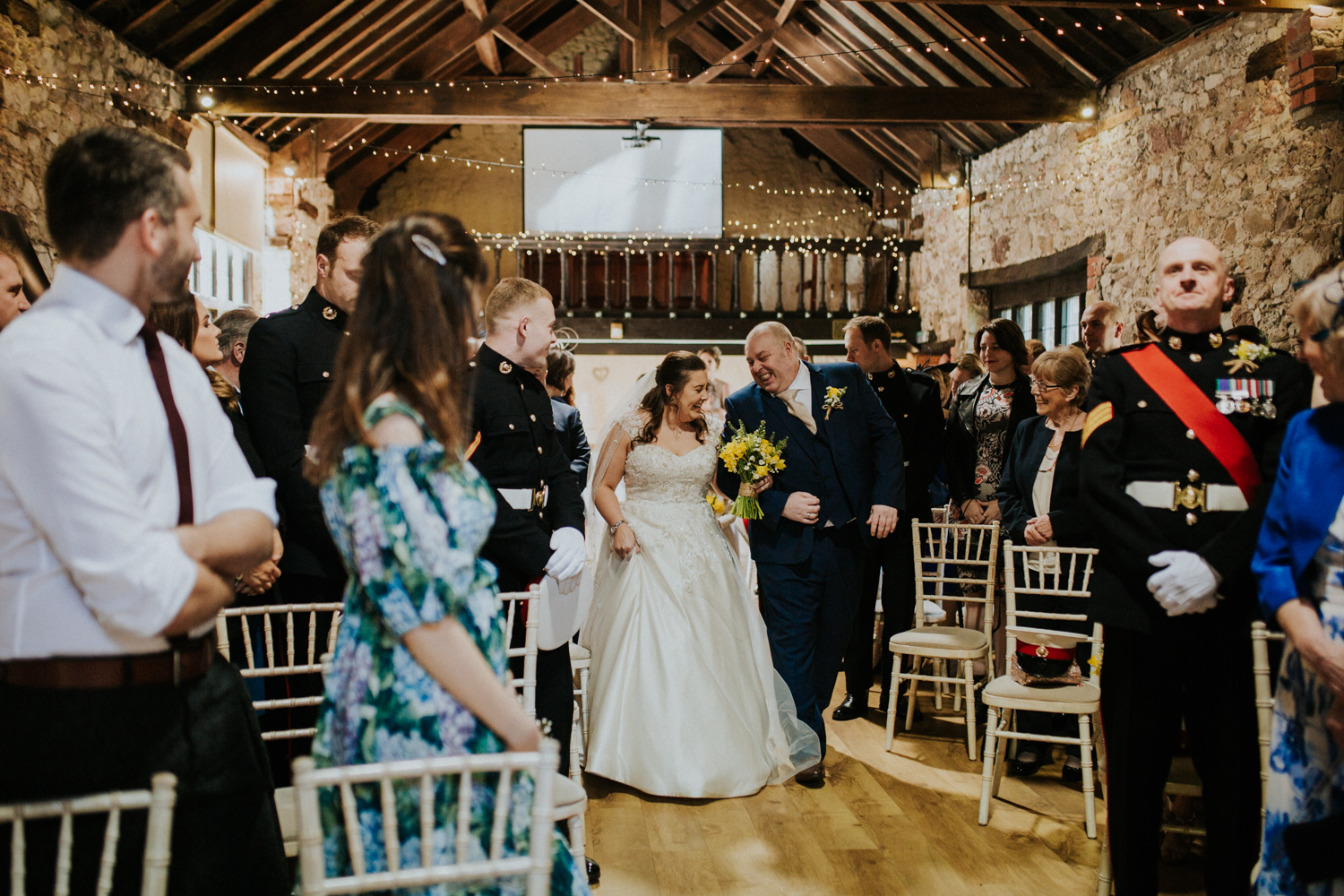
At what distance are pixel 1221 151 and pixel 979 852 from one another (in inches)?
213

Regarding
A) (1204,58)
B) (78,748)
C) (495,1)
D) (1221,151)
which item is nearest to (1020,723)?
(78,748)

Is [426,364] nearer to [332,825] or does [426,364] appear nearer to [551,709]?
[332,825]

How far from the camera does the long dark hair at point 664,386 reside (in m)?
3.94

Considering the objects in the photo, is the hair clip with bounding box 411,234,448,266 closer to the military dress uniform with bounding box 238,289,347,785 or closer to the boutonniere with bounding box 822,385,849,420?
the military dress uniform with bounding box 238,289,347,785

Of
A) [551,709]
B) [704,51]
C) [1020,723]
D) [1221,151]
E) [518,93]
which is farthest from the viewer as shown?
[704,51]

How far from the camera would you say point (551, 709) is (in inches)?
109

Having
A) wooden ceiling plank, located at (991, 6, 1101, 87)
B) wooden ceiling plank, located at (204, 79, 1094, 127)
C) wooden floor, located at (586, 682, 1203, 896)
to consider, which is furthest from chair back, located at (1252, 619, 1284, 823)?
wooden ceiling plank, located at (991, 6, 1101, 87)

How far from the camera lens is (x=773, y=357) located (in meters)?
3.95

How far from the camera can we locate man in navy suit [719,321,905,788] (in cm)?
387

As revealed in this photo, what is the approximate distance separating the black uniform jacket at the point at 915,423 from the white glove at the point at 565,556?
9.01 feet

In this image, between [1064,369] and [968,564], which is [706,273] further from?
[1064,369]

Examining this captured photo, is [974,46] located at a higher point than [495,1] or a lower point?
lower

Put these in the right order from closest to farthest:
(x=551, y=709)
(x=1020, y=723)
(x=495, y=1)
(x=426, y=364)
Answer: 1. (x=426, y=364)
2. (x=551, y=709)
3. (x=1020, y=723)
4. (x=495, y=1)

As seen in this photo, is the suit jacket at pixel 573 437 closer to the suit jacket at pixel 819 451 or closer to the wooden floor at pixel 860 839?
the suit jacket at pixel 819 451
